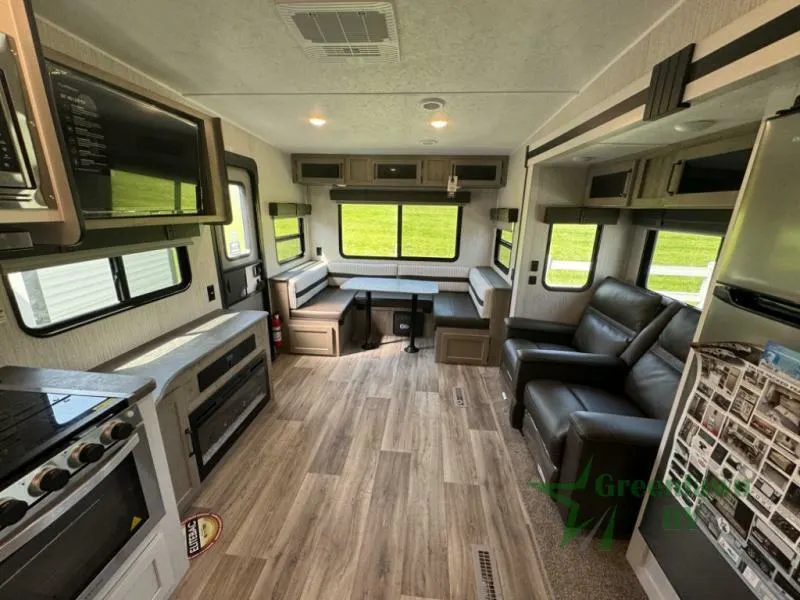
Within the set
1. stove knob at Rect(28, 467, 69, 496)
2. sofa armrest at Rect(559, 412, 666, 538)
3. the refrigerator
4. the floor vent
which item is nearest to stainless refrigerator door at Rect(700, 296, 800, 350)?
the refrigerator

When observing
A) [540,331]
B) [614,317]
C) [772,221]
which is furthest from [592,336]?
[772,221]

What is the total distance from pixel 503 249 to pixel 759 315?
3.05m

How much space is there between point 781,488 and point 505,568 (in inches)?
46.8

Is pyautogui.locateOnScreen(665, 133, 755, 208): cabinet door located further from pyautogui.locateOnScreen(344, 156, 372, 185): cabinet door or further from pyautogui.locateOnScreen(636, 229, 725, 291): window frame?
pyautogui.locateOnScreen(344, 156, 372, 185): cabinet door

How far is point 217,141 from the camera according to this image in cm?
192

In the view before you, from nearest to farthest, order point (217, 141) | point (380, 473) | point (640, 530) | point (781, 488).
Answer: point (781, 488) < point (640, 530) < point (217, 141) < point (380, 473)

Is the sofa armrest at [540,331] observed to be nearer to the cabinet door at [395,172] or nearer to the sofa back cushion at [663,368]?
the sofa back cushion at [663,368]

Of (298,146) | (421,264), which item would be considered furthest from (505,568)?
(298,146)

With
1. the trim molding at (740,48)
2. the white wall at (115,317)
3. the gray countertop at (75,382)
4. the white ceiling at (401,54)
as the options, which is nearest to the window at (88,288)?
the white wall at (115,317)

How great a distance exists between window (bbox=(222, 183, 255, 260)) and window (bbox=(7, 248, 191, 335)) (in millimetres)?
629

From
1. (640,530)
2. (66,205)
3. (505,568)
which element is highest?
(66,205)

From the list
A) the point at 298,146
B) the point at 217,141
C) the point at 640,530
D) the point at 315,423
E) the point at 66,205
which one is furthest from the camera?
the point at 298,146

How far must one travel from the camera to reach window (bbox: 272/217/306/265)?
375 centimetres

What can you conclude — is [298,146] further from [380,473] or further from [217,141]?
[380,473]
